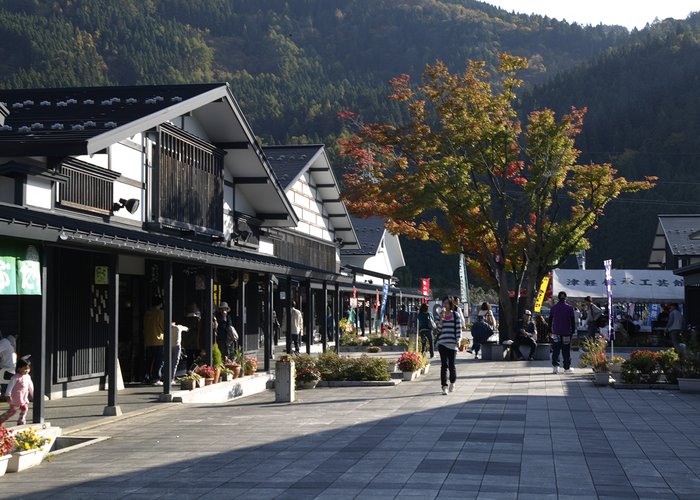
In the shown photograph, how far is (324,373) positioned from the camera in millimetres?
20891

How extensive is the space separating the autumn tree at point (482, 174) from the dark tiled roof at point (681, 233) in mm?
18295

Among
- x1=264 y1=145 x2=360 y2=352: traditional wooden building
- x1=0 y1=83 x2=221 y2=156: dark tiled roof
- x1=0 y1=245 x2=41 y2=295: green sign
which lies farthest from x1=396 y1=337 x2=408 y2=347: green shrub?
x1=0 y1=245 x2=41 y2=295: green sign

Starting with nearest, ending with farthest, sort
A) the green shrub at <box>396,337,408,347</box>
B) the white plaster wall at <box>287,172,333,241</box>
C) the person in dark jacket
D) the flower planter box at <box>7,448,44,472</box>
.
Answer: the flower planter box at <box>7,448,44,472</box>, the person in dark jacket, the white plaster wall at <box>287,172,333,241</box>, the green shrub at <box>396,337,408,347</box>

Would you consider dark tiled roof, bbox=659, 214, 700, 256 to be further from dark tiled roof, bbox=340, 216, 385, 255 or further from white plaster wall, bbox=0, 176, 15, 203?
white plaster wall, bbox=0, 176, 15, 203

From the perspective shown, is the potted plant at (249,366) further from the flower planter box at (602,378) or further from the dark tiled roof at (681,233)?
the dark tiled roof at (681,233)

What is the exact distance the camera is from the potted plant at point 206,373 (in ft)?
61.4

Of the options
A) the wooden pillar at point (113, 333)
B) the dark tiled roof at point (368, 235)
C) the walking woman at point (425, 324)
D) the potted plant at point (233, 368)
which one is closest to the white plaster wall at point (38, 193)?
the wooden pillar at point (113, 333)

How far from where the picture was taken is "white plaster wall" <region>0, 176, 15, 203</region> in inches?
560

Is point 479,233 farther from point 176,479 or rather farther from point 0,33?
point 0,33

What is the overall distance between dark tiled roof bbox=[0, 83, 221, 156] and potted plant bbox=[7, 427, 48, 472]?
17.2 feet

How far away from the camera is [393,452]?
11.0 meters

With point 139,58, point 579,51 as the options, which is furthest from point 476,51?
point 139,58

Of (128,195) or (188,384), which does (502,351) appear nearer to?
(188,384)

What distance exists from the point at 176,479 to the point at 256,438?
2.97 metres
